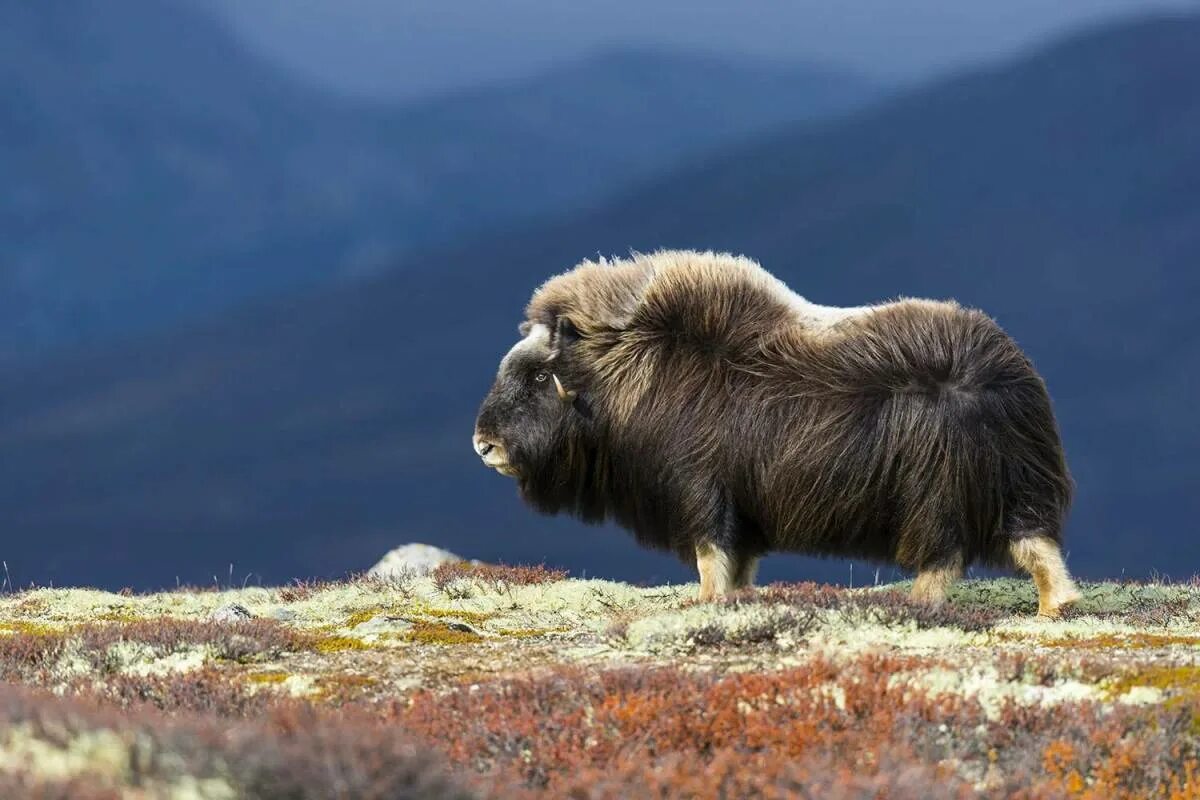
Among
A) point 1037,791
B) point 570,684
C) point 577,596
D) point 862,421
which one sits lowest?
point 1037,791

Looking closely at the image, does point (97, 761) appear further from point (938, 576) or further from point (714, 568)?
point (938, 576)

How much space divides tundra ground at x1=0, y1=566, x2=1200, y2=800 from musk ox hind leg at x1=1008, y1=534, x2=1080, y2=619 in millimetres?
337

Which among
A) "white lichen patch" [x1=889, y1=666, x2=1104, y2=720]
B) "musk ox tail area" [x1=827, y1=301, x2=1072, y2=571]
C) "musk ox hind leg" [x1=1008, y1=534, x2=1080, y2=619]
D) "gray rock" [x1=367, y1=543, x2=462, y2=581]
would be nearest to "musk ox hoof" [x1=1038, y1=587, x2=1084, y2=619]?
"musk ox hind leg" [x1=1008, y1=534, x2=1080, y2=619]

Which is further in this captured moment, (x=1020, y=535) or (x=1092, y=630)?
(x=1020, y=535)

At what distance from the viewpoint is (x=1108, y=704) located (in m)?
5.62

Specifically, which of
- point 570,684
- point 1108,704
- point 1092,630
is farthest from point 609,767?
point 1092,630

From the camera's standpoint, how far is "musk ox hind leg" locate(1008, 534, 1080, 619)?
32.6 feet

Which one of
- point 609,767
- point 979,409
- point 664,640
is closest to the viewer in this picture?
point 609,767

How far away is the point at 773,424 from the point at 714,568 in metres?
1.18

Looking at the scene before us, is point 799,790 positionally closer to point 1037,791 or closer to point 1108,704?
point 1037,791

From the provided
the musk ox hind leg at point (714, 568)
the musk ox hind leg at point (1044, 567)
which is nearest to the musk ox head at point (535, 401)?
the musk ox hind leg at point (714, 568)

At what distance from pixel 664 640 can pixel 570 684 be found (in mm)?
1629

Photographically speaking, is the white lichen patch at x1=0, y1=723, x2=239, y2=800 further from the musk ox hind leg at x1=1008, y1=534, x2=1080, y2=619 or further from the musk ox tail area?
the musk ox hind leg at x1=1008, y1=534, x2=1080, y2=619

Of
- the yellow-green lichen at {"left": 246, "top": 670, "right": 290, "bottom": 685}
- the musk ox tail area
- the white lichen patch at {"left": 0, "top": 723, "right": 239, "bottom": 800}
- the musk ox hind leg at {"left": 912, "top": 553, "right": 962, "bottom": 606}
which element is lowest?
the white lichen patch at {"left": 0, "top": 723, "right": 239, "bottom": 800}
